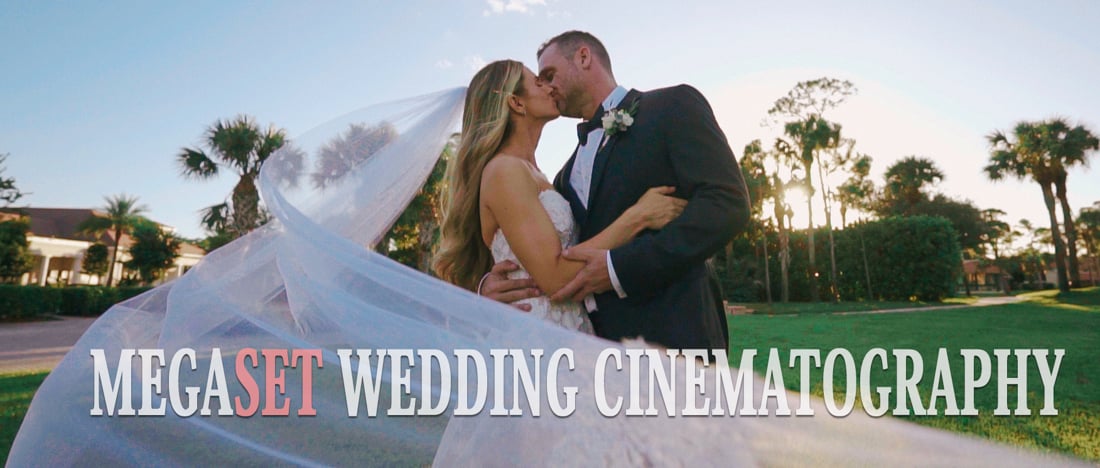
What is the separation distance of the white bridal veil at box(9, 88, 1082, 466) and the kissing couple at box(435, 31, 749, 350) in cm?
31

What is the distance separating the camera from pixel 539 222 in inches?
79.3

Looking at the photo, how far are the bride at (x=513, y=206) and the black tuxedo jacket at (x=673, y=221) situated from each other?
0.29 feet

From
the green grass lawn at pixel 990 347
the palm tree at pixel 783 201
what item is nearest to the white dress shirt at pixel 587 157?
the green grass lawn at pixel 990 347

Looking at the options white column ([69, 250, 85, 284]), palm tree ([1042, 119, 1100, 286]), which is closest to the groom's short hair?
palm tree ([1042, 119, 1100, 286])

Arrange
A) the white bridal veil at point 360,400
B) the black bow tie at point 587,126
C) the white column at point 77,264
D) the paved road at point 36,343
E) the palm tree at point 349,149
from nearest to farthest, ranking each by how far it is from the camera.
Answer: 1. the white bridal veil at point 360,400
2. the black bow tie at point 587,126
3. the palm tree at point 349,149
4. the paved road at point 36,343
5. the white column at point 77,264

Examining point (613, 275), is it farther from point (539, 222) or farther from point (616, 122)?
point (616, 122)

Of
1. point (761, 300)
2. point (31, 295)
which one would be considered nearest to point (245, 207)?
point (31, 295)

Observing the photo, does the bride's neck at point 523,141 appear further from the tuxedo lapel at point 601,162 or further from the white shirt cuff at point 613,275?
the white shirt cuff at point 613,275

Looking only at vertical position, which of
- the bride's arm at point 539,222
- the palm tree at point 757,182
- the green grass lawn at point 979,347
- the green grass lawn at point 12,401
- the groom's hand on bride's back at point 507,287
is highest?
the palm tree at point 757,182

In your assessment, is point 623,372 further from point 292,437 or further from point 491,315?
point 292,437

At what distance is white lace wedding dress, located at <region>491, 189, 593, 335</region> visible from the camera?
2057 mm

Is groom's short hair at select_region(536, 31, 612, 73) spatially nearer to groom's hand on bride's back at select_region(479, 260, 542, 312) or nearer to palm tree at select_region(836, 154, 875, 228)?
groom's hand on bride's back at select_region(479, 260, 542, 312)

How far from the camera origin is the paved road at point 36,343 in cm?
974

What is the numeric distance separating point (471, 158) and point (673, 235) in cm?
101
